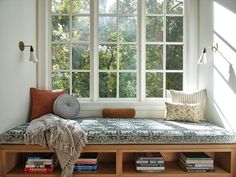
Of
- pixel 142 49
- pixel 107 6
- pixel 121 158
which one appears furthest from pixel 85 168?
pixel 107 6

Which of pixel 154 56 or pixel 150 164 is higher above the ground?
pixel 154 56

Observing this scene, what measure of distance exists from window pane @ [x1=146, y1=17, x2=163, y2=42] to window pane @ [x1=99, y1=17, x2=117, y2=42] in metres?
0.46

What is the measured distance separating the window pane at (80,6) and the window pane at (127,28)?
494 mm

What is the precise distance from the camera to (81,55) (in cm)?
374

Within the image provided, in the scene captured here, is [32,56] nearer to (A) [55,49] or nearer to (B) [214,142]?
(A) [55,49]

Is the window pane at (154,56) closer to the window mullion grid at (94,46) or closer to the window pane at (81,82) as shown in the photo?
the window mullion grid at (94,46)

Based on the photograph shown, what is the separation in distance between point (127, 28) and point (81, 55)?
2.45 ft

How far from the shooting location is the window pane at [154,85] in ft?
12.4

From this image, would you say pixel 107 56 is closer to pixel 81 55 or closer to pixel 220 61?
pixel 81 55

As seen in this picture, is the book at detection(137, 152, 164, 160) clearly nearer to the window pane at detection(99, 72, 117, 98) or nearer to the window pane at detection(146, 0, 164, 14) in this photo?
the window pane at detection(99, 72, 117, 98)

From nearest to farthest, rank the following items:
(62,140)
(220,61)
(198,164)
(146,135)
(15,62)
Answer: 1. (62,140)
2. (146,135)
3. (198,164)
4. (15,62)
5. (220,61)

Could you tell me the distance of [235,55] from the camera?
9.27ft

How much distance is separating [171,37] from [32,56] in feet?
6.21

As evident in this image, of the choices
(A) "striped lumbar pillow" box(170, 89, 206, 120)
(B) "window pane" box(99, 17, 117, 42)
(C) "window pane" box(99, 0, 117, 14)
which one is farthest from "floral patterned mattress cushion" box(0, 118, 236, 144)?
(C) "window pane" box(99, 0, 117, 14)
